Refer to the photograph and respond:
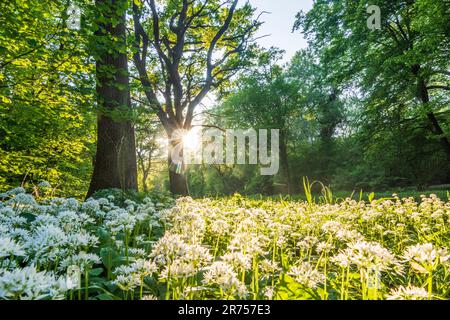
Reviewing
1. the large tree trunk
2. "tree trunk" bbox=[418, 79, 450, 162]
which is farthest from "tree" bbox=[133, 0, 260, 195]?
"tree trunk" bbox=[418, 79, 450, 162]

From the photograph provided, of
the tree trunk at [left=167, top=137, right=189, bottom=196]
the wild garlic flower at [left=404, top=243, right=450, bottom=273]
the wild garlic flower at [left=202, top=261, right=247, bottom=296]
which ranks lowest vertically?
the wild garlic flower at [left=202, top=261, right=247, bottom=296]

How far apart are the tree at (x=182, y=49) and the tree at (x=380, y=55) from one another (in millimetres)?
4980

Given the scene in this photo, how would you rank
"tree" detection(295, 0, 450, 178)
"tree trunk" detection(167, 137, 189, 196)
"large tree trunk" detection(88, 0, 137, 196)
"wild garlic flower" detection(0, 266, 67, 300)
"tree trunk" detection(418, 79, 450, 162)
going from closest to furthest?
"wild garlic flower" detection(0, 266, 67, 300)
"large tree trunk" detection(88, 0, 137, 196)
"tree trunk" detection(167, 137, 189, 196)
"tree" detection(295, 0, 450, 178)
"tree trunk" detection(418, 79, 450, 162)

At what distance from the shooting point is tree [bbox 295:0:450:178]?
1393cm

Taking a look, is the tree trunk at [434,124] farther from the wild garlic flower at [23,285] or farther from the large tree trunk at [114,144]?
the wild garlic flower at [23,285]

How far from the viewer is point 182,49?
1420 cm

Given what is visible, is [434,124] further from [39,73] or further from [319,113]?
[39,73]

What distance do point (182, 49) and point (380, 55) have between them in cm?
1148

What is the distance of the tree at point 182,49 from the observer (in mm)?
13242

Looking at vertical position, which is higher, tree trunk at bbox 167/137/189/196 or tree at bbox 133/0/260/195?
tree at bbox 133/0/260/195

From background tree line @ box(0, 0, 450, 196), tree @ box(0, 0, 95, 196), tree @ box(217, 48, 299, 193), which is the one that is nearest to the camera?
tree @ box(0, 0, 95, 196)

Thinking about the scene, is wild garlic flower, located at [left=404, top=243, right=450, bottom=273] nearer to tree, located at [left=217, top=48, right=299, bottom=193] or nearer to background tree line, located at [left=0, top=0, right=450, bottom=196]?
background tree line, located at [left=0, top=0, right=450, bottom=196]
